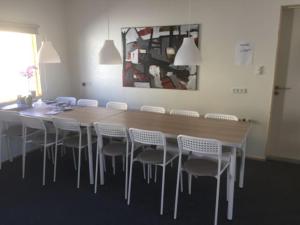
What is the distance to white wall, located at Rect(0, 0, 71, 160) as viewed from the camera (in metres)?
4.00

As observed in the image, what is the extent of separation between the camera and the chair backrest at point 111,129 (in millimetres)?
2893

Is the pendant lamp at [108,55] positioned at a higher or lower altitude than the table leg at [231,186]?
higher

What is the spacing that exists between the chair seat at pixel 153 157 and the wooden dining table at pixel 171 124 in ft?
1.02

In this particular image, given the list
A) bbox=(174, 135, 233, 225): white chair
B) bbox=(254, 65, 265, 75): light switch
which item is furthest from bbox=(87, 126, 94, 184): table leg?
bbox=(254, 65, 265, 75): light switch

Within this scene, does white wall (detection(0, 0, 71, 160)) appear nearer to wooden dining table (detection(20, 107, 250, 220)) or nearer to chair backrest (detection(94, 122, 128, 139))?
wooden dining table (detection(20, 107, 250, 220))

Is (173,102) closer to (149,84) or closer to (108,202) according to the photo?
(149,84)

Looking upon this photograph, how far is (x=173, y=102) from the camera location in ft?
14.5

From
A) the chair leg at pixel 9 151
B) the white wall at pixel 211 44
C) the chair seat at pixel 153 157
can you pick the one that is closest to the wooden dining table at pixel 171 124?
the chair seat at pixel 153 157

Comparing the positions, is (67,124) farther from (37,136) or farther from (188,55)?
(188,55)

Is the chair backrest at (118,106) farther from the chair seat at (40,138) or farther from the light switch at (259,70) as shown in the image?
the light switch at (259,70)

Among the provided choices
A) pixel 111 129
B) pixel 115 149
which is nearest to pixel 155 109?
pixel 115 149

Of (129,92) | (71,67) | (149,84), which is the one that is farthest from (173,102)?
(71,67)

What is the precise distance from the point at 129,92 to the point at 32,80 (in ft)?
5.46

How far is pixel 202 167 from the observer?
2658 millimetres
